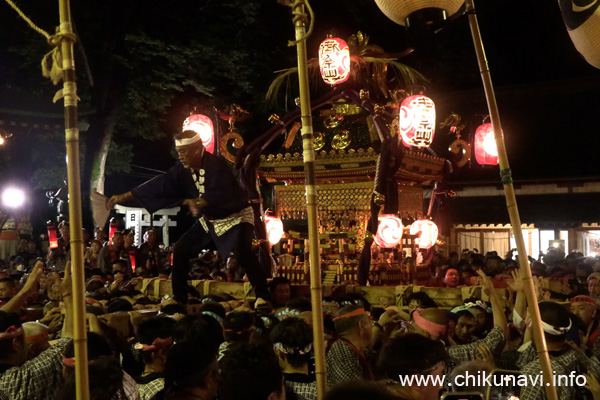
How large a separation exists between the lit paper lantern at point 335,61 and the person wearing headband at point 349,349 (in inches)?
300

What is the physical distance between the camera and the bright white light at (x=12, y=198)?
59.2 ft

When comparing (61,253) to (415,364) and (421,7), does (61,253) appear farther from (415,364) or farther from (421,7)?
(415,364)

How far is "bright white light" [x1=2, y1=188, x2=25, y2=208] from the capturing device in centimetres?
1805

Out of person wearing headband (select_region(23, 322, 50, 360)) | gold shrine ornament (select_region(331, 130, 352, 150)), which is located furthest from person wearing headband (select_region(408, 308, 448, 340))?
gold shrine ornament (select_region(331, 130, 352, 150))

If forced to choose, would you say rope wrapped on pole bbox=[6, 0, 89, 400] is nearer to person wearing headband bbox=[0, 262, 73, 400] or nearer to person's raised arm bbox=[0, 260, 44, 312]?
person wearing headband bbox=[0, 262, 73, 400]

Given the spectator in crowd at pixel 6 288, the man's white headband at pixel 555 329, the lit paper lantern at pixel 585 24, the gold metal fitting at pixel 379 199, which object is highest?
the lit paper lantern at pixel 585 24

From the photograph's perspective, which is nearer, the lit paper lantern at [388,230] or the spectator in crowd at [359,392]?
the spectator in crowd at [359,392]

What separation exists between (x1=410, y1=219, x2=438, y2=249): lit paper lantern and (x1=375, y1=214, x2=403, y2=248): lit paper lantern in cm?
145

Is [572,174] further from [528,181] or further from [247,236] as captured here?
[247,236]

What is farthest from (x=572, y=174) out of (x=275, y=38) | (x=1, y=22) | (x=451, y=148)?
(x=1, y=22)

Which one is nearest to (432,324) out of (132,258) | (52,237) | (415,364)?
(415,364)

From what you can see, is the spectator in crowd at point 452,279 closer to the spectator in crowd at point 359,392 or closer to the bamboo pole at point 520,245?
the bamboo pole at point 520,245

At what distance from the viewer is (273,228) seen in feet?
37.8

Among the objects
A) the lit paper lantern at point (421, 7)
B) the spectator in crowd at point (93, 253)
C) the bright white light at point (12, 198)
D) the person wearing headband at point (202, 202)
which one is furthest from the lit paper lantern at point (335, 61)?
the bright white light at point (12, 198)
